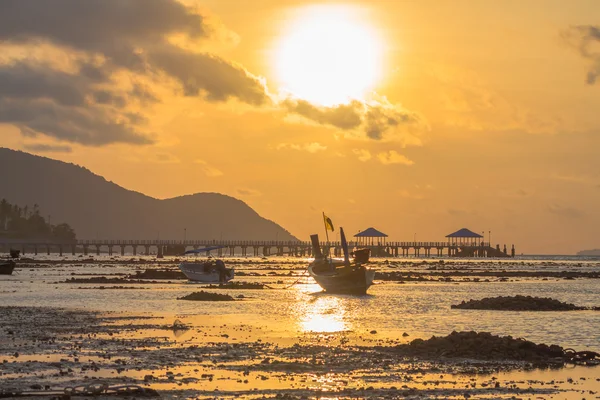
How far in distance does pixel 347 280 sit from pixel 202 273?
79.7ft

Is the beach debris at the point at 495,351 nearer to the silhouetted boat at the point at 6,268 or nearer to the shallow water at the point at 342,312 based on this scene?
the shallow water at the point at 342,312

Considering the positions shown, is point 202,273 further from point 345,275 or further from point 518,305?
point 518,305

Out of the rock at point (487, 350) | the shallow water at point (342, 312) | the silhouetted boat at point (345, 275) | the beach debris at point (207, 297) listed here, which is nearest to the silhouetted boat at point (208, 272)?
the shallow water at point (342, 312)

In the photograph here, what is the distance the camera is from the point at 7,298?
60.8 metres

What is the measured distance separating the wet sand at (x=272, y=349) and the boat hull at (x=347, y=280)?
12379 mm

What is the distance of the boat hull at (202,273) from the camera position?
9012 centimetres

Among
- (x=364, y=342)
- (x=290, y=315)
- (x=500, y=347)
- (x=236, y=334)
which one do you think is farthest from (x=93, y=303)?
(x=500, y=347)

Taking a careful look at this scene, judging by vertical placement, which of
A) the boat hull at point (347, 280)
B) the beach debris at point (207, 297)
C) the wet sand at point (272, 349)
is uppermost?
the boat hull at point (347, 280)

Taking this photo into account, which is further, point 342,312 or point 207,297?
point 207,297

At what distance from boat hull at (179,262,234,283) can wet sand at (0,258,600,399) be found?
3182cm

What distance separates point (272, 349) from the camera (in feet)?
104

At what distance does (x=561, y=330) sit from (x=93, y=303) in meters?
29.0

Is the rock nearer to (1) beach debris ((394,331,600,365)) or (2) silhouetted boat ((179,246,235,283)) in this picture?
(1) beach debris ((394,331,600,365))

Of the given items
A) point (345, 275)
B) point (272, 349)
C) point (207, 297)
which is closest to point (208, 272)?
point (345, 275)
